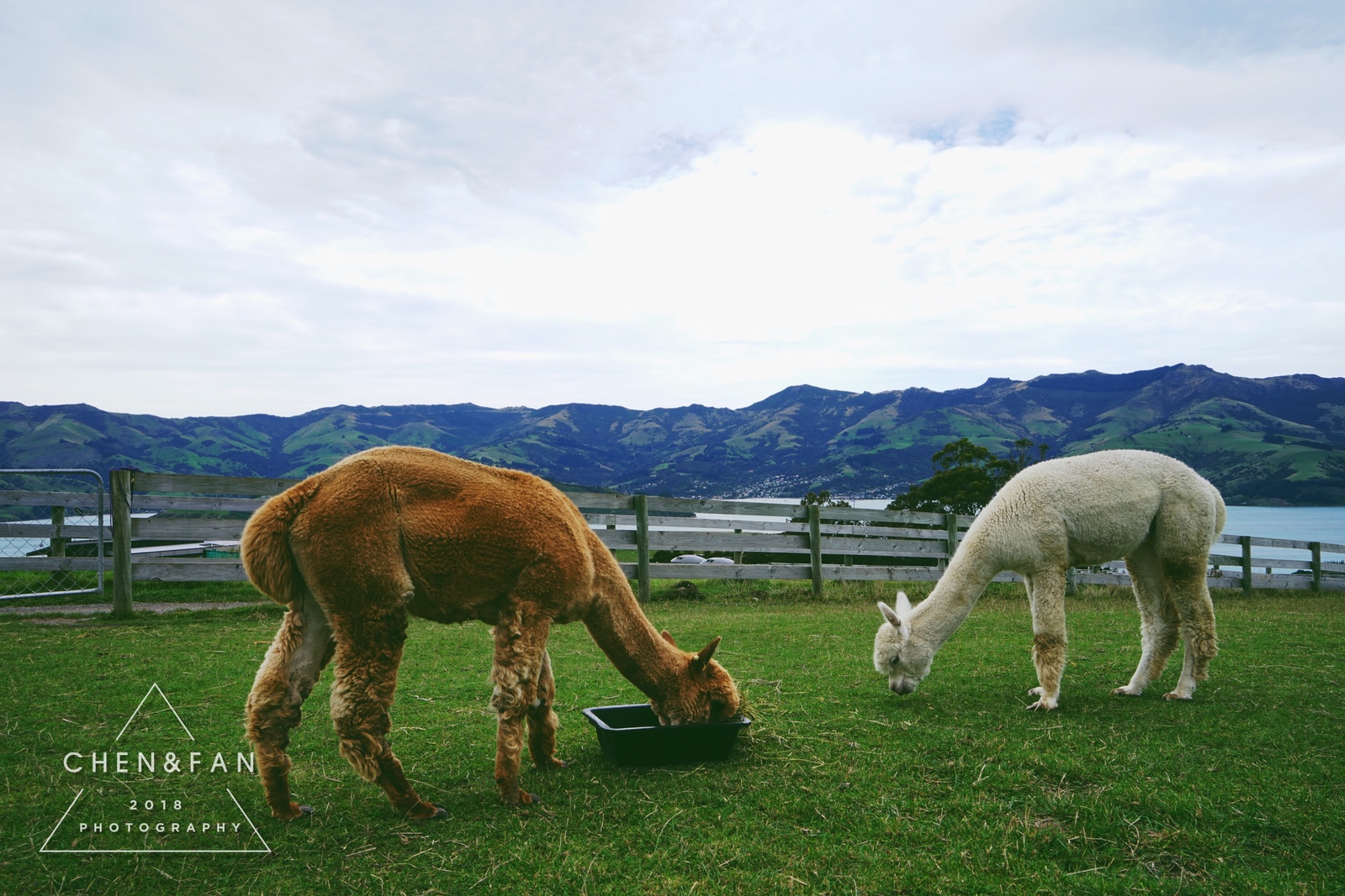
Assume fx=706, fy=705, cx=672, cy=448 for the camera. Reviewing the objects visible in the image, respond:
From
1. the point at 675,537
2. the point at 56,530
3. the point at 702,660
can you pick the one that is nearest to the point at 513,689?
the point at 702,660

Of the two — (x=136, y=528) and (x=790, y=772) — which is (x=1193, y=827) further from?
(x=136, y=528)

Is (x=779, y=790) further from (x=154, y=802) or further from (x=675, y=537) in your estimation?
(x=675, y=537)

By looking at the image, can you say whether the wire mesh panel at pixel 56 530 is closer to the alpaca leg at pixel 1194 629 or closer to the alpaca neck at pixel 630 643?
the alpaca neck at pixel 630 643

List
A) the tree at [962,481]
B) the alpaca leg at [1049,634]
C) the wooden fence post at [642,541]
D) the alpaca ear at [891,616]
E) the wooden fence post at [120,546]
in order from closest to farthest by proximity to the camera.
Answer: the alpaca leg at [1049,634] → the alpaca ear at [891,616] → the wooden fence post at [120,546] → the wooden fence post at [642,541] → the tree at [962,481]

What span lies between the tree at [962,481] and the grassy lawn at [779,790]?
30.9 meters

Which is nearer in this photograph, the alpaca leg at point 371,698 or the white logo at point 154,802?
the white logo at point 154,802

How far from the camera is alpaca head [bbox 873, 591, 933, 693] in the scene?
5613 mm

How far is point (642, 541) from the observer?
12133mm

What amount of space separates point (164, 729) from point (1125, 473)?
24.2 ft

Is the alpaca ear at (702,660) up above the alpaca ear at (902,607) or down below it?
above

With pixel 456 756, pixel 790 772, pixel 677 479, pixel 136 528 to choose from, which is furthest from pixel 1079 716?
pixel 677 479

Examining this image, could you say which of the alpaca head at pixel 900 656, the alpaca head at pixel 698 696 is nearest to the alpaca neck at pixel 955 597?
the alpaca head at pixel 900 656

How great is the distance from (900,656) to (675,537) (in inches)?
280

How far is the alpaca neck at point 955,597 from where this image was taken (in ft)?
19.2
